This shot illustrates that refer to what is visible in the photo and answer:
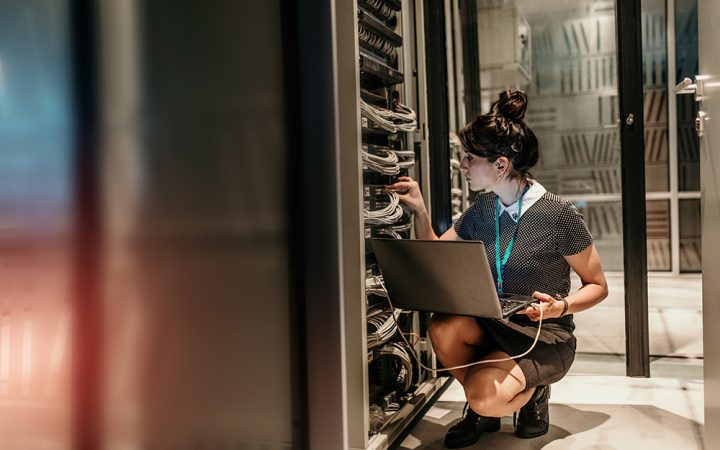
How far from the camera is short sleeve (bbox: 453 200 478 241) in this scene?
2.48 m

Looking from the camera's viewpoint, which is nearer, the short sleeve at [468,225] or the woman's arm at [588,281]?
the woman's arm at [588,281]

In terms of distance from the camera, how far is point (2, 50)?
842 millimetres

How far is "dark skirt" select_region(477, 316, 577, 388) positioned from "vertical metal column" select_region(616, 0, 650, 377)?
3.43 ft

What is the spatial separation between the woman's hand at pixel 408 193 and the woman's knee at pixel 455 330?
469 mm

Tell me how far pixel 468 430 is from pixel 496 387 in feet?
1.04

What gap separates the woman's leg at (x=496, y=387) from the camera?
2.09 metres

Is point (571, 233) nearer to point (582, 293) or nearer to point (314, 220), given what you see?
point (582, 293)

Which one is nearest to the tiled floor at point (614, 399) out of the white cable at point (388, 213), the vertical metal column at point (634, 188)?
the vertical metal column at point (634, 188)

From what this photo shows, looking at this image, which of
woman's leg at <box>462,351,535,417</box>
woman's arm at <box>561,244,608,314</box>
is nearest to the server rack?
woman's leg at <box>462,351,535,417</box>

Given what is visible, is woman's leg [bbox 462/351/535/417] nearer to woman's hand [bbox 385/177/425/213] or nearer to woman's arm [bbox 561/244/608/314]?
woman's arm [bbox 561/244/608/314]

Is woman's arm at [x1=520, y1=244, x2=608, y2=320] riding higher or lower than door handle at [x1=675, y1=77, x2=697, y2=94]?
lower

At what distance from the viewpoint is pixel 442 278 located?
6.68 ft

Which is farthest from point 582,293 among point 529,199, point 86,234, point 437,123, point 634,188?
point 86,234

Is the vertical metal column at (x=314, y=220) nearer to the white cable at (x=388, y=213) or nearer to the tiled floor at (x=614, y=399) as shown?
the white cable at (x=388, y=213)
